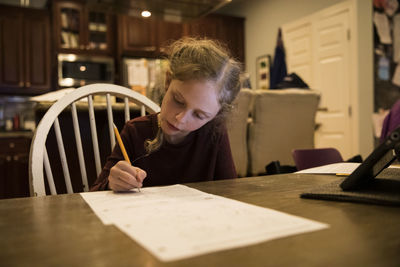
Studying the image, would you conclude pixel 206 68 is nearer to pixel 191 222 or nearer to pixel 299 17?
pixel 191 222

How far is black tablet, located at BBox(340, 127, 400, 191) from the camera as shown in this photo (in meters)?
0.47

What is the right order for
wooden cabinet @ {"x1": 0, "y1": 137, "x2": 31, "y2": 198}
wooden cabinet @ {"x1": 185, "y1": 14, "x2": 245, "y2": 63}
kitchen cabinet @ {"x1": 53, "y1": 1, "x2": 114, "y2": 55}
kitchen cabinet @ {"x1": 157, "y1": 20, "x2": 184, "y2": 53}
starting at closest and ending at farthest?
wooden cabinet @ {"x1": 0, "y1": 137, "x2": 31, "y2": 198} < kitchen cabinet @ {"x1": 53, "y1": 1, "x2": 114, "y2": 55} < kitchen cabinet @ {"x1": 157, "y1": 20, "x2": 184, "y2": 53} < wooden cabinet @ {"x1": 185, "y1": 14, "x2": 245, "y2": 63}

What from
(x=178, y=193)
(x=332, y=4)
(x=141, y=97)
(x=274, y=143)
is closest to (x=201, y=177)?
(x=141, y=97)

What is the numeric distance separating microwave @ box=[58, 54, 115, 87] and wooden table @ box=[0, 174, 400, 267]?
414 centimetres

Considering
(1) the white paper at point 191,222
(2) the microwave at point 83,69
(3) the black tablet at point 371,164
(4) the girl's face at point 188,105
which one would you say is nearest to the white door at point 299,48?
(2) the microwave at point 83,69

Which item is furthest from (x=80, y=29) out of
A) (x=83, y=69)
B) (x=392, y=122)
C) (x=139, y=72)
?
(x=392, y=122)

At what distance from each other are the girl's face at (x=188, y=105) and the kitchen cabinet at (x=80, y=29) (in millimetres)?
4020

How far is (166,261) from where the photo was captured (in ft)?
0.96

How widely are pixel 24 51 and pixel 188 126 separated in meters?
4.22

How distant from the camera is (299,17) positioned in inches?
183

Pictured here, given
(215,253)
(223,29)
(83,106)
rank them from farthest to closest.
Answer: (223,29), (83,106), (215,253)

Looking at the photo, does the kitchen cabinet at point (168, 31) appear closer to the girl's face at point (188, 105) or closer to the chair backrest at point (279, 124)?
the chair backrest at point (279, 124)

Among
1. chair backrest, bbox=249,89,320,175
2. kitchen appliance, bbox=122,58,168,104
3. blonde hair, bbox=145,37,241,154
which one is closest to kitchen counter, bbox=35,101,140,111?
blonde hair, bbox=145,37,241,154

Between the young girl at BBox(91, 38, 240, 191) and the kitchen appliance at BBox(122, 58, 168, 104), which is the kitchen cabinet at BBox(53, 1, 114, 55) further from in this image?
the young girl at BBox(91, 38, 240, 191)
